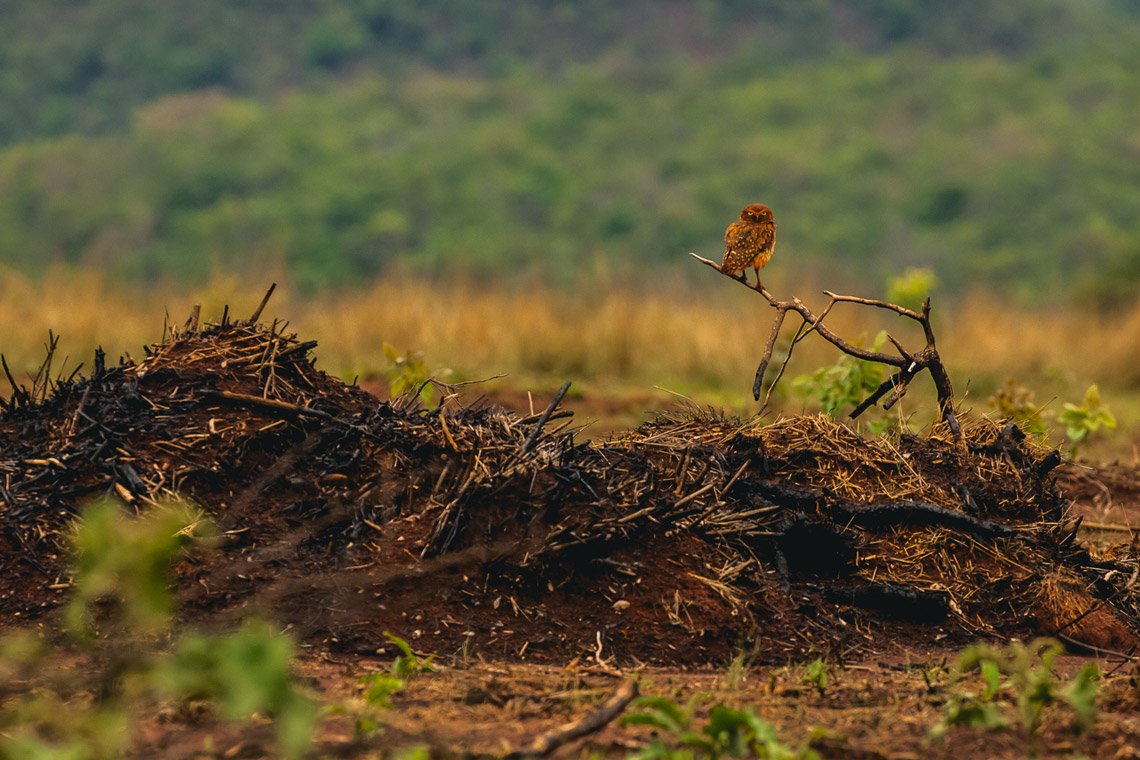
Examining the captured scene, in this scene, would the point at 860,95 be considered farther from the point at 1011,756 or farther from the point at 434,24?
the point at 1011,756

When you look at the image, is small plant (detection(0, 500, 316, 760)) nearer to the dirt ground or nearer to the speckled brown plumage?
the dirt ground

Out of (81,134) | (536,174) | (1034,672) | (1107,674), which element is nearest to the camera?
(1034,672)

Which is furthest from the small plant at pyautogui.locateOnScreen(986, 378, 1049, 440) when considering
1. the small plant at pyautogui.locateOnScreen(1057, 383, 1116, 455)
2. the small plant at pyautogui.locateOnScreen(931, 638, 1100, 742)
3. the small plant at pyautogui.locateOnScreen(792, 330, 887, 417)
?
the small plant at pyautogui.locateOnScreen(931, 638, 1100, 742)

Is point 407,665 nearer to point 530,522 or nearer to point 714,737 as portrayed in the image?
point 530,522

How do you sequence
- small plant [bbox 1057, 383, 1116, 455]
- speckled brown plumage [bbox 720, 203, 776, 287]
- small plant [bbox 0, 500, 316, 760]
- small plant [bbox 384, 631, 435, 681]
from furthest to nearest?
small plant [bbox 1057, 383, 1116, 455]
speckled brown plumage [bbox 720, 203, 776, 287]
small plant [bbox 384, 631, 435, 681]
small plant [bbox 0, 500, 316, 760]

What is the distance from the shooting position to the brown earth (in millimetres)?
2971

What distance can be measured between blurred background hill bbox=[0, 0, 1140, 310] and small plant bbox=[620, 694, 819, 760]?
30.5m

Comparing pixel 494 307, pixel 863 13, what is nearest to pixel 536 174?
pixel 863 13

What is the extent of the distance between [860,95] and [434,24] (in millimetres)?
18799

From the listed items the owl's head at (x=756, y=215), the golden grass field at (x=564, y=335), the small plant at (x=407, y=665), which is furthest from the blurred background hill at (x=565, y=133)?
the small plant at (x=407, y=665)

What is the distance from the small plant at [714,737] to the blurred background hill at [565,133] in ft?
100

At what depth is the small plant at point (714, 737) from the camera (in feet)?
6.92

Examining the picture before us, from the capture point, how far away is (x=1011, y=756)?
2.27m

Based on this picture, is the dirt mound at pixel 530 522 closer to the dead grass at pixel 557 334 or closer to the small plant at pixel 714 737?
the small plant at pixel 714 737
